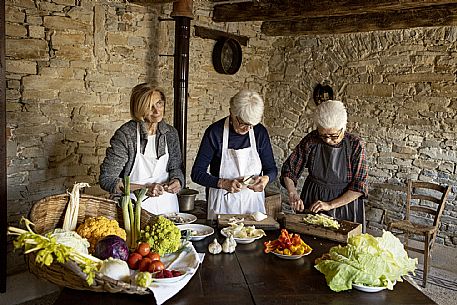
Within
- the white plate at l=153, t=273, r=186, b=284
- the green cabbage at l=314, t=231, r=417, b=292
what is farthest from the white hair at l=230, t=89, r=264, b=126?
the white plate at l=153, t=273, r=186, b=284

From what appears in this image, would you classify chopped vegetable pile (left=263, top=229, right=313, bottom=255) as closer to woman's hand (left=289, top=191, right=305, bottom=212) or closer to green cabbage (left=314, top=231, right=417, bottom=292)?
green cabbage (left=314, top=231, right=417, bottom=292)

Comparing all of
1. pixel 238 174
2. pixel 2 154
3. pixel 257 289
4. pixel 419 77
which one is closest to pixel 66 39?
pixel 2 154

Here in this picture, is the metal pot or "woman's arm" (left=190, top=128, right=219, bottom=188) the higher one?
"woman's arm" (left=190, top=128, right=219, bottom=188)

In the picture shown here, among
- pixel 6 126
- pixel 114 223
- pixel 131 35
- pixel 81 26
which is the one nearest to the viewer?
pixel 114 223

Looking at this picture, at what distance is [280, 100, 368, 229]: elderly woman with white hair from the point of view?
3.13m

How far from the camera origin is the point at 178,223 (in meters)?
2.72

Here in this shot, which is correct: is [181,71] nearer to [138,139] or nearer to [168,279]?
[138,139]

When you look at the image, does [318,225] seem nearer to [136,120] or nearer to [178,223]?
[178,223]

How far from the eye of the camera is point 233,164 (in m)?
3.29

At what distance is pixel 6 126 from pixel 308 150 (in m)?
2.47

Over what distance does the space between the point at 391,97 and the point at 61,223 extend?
4.61 meters

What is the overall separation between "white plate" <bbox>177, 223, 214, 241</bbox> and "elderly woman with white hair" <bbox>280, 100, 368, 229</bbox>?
0.77 metres

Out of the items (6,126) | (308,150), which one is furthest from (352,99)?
(6,126)

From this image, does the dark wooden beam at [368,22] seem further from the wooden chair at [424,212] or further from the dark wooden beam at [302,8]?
the wooden chair at [424,212]
